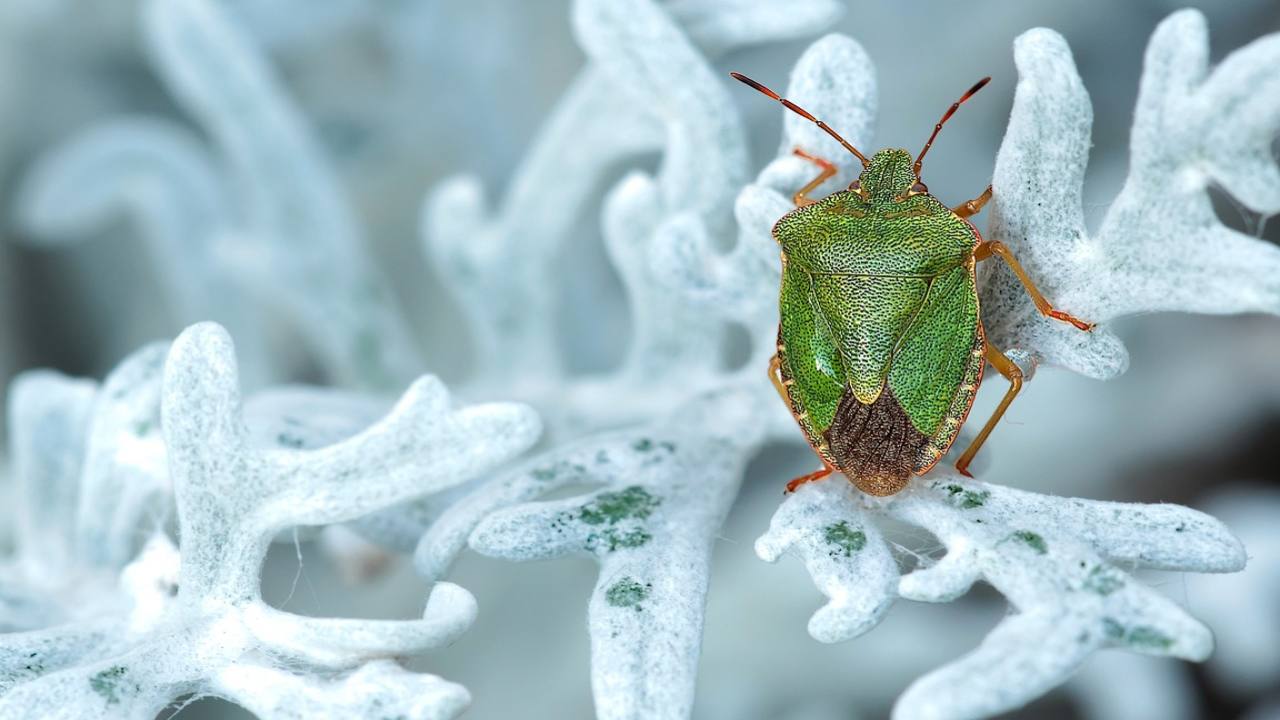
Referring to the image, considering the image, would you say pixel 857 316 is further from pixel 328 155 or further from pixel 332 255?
pixel 328 155

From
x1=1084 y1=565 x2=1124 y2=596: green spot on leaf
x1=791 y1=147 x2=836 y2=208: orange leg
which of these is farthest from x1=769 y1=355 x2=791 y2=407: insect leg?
x1=1084 y1=565 x2=1124 y2=596: green spot on leaf

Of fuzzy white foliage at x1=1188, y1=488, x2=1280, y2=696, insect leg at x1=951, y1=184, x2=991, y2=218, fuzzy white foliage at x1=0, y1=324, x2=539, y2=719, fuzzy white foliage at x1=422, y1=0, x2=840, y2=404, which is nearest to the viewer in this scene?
fuzzy white foliage at x1=0, y1=324, x2=539, y2=719

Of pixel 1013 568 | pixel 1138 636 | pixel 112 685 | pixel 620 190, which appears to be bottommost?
pixel 1138 636

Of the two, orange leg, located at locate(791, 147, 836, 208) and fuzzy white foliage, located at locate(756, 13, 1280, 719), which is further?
orange leg, located at locate(791, 147, 836, 208)

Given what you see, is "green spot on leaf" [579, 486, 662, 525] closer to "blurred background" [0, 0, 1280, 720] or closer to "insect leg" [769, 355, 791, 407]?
"insect leg" [769, 355, 791, 407]

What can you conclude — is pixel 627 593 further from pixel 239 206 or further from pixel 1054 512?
pixel 239 206

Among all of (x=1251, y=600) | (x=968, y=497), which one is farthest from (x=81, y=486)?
(x=1251, y=600)
